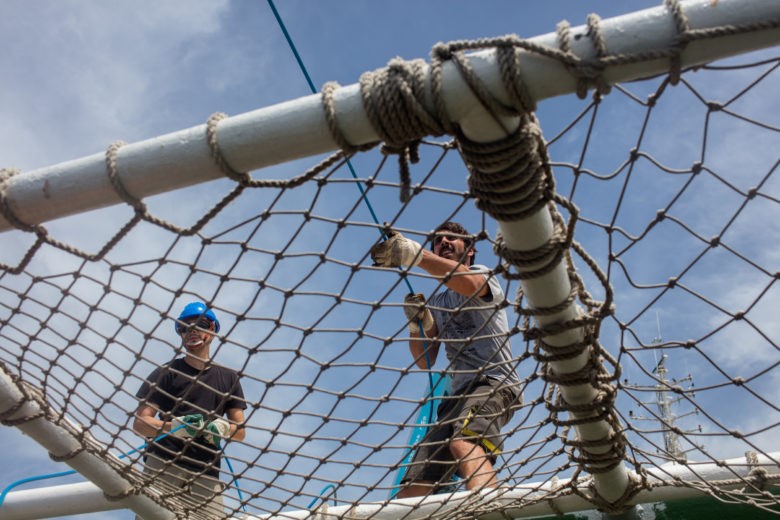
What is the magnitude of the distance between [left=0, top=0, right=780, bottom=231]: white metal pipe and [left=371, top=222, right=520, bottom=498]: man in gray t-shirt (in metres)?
0.85

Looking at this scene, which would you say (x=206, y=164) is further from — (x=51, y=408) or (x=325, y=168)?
(x=51, y=408)

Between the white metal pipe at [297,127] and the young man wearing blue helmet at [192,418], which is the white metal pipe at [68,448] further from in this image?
the white metal pipe at [297,127]

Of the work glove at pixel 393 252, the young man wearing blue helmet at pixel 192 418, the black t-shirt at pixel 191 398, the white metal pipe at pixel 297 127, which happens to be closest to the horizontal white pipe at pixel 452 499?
the young man wearing blue helmet at pixel 192 418

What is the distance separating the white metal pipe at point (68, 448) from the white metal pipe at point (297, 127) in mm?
809

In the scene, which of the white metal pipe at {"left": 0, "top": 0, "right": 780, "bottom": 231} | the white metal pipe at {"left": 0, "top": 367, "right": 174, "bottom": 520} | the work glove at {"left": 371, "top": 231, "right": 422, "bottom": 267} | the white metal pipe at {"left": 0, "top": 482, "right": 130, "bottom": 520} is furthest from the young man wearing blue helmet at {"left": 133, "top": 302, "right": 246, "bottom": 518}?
the white metal pipe at {"left": 0, "top": 0, "right": 780, "bottom": 231}

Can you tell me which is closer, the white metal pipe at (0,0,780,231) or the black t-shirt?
the white metal pipe at (0,0,780,231)

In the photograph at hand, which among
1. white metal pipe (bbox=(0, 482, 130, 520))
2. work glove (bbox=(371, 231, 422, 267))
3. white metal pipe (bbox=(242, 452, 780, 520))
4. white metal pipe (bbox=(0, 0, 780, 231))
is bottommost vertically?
white metal pipe (bbox=(242, 452, 780, 520))

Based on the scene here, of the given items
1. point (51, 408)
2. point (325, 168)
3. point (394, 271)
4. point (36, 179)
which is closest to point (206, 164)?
point (325, 168)

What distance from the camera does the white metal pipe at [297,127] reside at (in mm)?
1654

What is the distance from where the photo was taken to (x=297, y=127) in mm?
1851

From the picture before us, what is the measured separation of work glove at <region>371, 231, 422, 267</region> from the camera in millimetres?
2678

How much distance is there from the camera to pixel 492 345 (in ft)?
11.2

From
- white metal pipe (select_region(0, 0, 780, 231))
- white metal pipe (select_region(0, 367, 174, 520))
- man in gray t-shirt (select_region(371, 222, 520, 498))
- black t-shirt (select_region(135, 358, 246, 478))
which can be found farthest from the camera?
black t-shirt (select_region(135, 358, 246, 478))

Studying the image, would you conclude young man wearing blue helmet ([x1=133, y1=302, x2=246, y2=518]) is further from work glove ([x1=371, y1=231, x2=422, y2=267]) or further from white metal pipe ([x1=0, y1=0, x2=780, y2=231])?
white metal pipe ([x1=0, y1=0, x2=780, y2=231])
